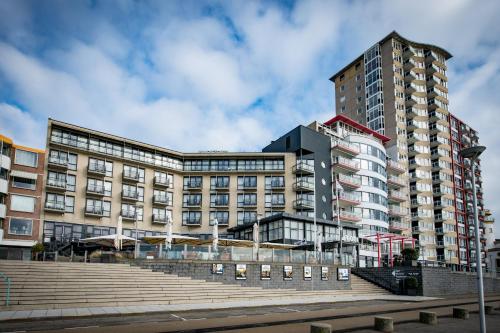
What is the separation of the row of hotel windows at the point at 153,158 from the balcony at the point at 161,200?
4.90 m

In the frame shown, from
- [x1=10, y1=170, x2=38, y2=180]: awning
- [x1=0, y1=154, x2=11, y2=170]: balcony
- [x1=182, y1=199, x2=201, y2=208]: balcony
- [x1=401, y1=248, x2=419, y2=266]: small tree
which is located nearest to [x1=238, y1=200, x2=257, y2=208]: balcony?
[x1=182, y1=199, x2=201, y2=208]: balcony

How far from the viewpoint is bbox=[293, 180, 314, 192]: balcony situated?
6225 cm

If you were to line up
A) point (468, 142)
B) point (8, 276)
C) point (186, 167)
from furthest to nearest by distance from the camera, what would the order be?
point (468, 142) < point (186, 167) < point (8, 276)

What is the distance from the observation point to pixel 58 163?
5109cm

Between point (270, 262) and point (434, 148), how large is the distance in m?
70.4

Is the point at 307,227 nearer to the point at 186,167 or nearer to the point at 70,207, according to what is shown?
the point at 186,167

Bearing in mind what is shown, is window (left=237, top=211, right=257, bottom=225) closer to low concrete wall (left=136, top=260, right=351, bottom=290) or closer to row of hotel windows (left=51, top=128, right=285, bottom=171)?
row of hotel windows (left=51, top=128, right=285, bottom=171)

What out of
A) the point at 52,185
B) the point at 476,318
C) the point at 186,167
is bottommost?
the point at 476,318

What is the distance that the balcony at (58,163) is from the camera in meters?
50.8

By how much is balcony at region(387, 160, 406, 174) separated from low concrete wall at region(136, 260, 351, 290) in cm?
4589

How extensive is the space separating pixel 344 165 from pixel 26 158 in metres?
45.5

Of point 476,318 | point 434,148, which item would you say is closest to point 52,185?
point 476,318

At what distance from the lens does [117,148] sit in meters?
58.2

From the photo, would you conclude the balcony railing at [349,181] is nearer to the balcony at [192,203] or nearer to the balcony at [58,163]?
the balcony at [192,203]
